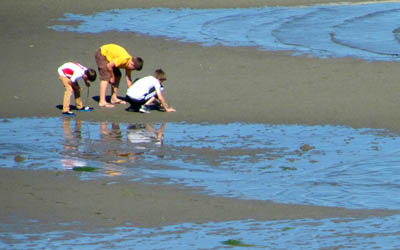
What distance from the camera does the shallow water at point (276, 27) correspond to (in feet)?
64.7

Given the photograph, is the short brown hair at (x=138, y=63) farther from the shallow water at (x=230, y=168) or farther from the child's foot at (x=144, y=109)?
the shallow water at (x=230, y=168)

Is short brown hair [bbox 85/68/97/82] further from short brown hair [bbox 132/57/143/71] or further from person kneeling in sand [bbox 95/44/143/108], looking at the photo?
short brown hair [bbox 132/57/143/71]

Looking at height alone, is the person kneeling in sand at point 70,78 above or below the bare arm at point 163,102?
above

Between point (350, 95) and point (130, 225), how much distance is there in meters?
7.65

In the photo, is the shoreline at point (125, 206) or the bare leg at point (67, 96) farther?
the bare leg at point (67, 96)

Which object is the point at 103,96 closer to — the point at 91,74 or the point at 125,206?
the point at 91,74

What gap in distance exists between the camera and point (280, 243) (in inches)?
273

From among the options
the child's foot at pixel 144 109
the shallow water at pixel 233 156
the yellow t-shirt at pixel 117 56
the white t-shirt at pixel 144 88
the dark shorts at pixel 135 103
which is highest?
the yellow t-shirt at pixel 117 56

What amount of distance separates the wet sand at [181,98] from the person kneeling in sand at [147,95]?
0.20 metres

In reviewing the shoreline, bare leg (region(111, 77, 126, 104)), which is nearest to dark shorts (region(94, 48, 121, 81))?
bare leg (region(111, 77, 126, 104))

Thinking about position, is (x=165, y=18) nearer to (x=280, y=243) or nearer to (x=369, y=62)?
(x=369, y=62)

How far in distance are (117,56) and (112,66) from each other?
0.20 meters

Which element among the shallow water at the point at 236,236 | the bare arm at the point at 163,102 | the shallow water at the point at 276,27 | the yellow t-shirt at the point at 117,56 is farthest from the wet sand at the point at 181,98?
the shallow water at the point at 276,27

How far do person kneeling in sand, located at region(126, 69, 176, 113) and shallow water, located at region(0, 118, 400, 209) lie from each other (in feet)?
2.92
